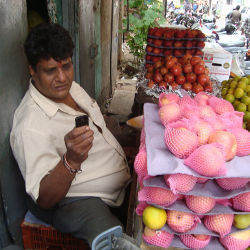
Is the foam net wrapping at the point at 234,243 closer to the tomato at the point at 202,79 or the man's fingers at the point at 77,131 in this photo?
the man's fingers at the point at 77,131

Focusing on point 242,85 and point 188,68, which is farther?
point 188,68

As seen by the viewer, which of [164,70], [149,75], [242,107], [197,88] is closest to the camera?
[242,107]

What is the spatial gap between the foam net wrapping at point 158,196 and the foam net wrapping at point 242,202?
0.29 m

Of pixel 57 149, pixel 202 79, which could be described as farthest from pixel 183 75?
pixel 57 149

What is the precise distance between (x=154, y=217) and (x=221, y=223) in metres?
0.32

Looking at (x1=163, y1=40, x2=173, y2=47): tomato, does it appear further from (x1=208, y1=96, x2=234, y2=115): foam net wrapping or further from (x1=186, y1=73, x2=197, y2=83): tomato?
(x1=208, y1=96, x2=234, y2=115): foam net wrapping

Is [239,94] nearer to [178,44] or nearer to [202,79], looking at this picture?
[202,79]

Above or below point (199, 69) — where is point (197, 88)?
below

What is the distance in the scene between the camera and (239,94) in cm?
287

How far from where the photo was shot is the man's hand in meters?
1.46

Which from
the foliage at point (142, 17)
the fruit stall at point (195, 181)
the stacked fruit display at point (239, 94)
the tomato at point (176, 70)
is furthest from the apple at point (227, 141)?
the foliage at point (142, 17)

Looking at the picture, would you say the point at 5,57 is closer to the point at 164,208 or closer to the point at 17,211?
the point at 17,211

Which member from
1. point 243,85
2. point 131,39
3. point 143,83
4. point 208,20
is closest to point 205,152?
point 243,85

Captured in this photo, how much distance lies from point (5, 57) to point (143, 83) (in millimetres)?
2200
